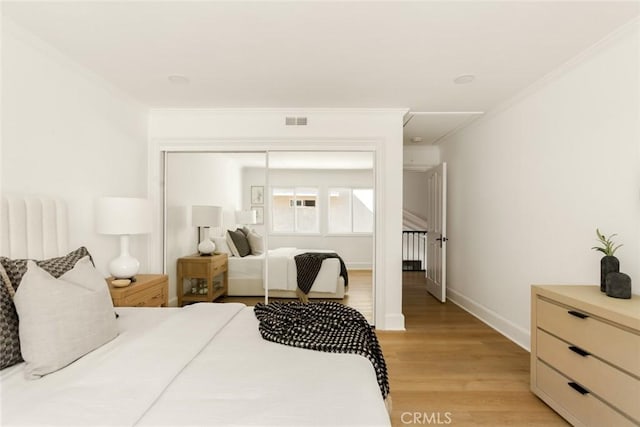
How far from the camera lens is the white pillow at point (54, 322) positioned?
1.37m

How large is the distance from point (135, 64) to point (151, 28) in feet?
2.21

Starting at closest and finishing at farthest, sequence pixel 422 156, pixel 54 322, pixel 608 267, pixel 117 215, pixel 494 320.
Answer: pixel 54 322
pixel 608 267
pixel 117 215
pixel 494 320
pixel 422 156

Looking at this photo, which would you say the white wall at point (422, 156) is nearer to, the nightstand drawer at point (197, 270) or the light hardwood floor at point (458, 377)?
the light hardwood floor at point (458, 377)

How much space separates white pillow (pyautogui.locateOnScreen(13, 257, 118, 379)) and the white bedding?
0.17 feet

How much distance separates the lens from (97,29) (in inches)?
86.4

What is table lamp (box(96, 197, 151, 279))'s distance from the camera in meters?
2.83

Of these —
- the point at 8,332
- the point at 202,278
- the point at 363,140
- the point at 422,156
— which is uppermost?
the point at 422,156

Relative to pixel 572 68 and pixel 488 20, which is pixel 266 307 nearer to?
pixel 488 20

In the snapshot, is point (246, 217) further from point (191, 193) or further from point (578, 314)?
point (578, 314)

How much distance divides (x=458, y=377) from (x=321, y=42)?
9.02 feet

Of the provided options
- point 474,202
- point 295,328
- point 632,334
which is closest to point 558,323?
point 632,334

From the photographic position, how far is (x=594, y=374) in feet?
6.19

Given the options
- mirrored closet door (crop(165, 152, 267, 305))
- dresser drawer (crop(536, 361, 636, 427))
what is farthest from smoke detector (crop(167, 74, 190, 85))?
dresser drawer (crop(536, 361, 636, 427))

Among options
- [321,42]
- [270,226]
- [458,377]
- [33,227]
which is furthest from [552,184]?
[33,227]
